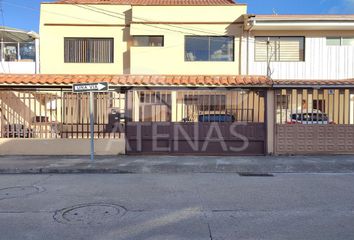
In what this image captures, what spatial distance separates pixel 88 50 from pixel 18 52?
16.5 ft

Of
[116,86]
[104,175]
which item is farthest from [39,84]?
[104,175]

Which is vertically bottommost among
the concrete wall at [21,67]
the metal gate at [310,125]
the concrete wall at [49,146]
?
the concrete wall at [49,146]

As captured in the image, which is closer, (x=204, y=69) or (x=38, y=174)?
(x=38, y=174)

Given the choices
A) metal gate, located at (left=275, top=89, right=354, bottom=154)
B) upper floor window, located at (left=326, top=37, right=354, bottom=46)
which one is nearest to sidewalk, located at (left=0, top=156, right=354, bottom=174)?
metal gate, located at (left=275, top=89, right=354, bottom=154)

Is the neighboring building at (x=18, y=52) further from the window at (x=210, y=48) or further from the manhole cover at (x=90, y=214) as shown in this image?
the manhole cover at (x=90, y=214)

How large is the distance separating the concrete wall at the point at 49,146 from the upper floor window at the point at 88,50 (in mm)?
7995

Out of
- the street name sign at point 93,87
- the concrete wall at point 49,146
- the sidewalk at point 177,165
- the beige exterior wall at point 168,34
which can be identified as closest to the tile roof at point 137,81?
the street name sign at point 93,87

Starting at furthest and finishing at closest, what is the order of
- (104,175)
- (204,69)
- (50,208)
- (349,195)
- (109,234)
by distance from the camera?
(204,69) → (104,175) → (349,195) → (50,208) → (109,234)

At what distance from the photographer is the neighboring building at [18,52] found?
843 inches

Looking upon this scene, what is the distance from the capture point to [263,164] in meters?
11.6

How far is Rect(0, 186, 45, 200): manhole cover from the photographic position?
7.72 metres

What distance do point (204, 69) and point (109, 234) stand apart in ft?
50.2

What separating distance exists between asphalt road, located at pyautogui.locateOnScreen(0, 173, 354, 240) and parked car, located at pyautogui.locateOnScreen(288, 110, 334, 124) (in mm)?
3978

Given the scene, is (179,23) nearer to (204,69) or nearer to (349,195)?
(204,69)
